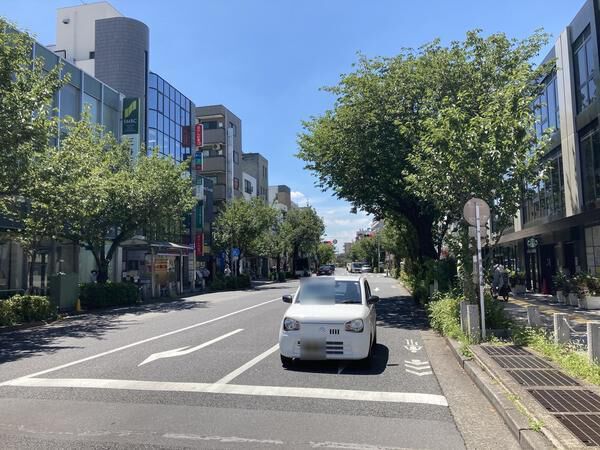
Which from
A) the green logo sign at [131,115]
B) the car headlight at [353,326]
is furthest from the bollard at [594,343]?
the green logo sign at [131,115]

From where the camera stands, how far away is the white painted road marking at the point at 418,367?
851cm

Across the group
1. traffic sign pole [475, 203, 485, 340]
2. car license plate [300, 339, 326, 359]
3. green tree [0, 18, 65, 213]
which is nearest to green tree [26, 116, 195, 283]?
green tree [0, 18, 65, 213]

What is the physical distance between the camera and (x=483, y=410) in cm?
627

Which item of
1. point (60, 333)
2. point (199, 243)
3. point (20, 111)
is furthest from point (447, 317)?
point (199, 243)

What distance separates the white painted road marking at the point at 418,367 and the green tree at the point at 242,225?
3386 cm

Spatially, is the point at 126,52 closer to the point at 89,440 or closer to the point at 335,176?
the point at 335,176

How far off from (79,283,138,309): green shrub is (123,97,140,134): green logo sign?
1299cm

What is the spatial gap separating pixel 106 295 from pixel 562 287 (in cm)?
1944

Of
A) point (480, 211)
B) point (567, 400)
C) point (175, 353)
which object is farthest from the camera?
point (480, 211)

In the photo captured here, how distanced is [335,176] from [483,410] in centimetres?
1429

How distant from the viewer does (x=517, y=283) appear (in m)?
28.0

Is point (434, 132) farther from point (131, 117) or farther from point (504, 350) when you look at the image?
point (131, 117)

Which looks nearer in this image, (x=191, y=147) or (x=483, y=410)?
(x=483, y=410)

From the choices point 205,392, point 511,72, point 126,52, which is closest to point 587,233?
point 511,72
